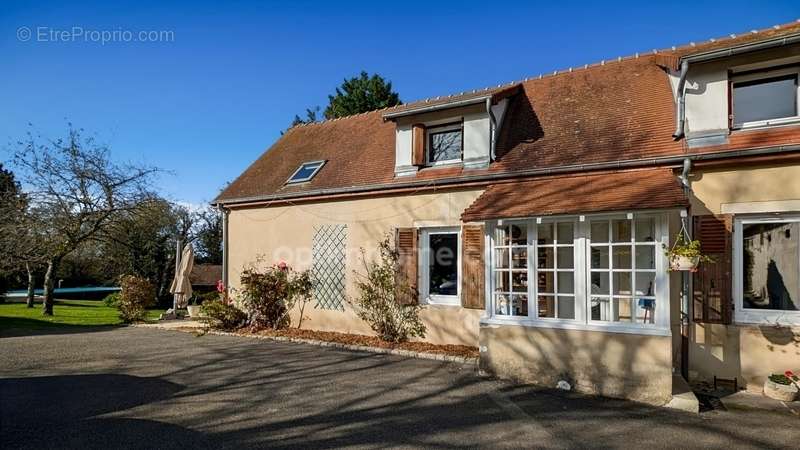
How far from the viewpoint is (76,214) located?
21.5 meters

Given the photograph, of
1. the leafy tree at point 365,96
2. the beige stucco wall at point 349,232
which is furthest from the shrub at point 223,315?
the leafy tree at point 365,96

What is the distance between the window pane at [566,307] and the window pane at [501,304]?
2.89 ft

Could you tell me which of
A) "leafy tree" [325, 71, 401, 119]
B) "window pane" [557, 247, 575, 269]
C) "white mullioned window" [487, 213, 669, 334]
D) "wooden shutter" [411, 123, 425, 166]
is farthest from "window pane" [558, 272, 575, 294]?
"leafy tree" [325, 71, 401, 119]

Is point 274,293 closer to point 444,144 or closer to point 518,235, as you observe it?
point 444,144

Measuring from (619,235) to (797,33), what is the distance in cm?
384

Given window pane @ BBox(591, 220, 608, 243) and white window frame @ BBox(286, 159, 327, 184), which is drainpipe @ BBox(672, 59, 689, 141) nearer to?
window pane @ BBox(591, 220, 608, 243)

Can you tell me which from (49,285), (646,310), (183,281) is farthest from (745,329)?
(49,285)

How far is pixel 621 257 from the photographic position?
8.84m

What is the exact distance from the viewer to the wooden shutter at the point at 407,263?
11.3 metres

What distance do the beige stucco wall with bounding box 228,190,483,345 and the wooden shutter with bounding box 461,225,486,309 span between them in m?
0.28

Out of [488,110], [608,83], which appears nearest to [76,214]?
[488,110]

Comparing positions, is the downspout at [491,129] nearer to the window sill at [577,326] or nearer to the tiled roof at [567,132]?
the tiled roof at [567,132]

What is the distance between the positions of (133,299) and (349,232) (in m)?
9.31

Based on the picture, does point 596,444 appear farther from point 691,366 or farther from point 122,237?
point 122,237
